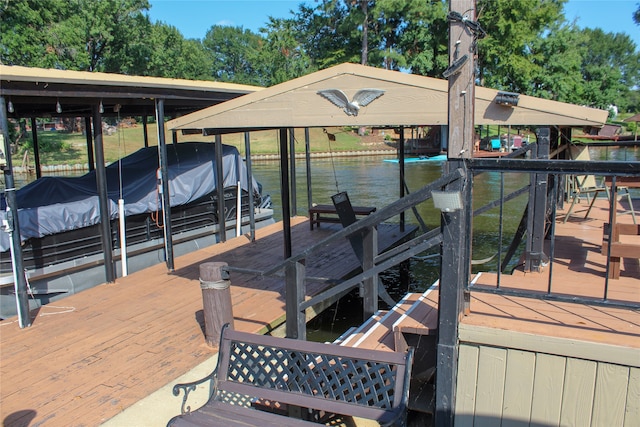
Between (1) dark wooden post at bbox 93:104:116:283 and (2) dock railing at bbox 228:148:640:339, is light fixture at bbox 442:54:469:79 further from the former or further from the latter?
(1) dark wooden post at bbox 93:104:116:283

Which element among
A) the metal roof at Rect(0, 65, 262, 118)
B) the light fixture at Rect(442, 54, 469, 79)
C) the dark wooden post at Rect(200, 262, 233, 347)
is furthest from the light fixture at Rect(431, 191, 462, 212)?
the metal roof at Rect(0, 65, 262, 118)

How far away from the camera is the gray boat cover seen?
685 cm

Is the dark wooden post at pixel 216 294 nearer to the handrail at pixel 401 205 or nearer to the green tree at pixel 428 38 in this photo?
the handrail at pixel 401 205

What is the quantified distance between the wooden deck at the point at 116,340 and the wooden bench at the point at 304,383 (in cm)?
103

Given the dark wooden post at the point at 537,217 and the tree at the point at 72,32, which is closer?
the dark wooden post at the point at 537,217

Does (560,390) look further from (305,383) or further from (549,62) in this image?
(549,62)

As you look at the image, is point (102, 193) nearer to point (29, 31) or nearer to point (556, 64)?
point (29, 31)

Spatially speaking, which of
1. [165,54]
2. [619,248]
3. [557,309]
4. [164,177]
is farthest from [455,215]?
[165,54]

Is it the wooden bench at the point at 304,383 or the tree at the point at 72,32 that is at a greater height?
the tree at the point at 72,32

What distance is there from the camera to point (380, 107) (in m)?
3.89

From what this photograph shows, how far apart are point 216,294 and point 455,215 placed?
8.63 feet

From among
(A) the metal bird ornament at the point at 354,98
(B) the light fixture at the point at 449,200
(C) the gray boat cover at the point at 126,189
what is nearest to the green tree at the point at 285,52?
(C) the gray boat cover at the point at 126,189

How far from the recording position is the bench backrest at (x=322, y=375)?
3.01 m

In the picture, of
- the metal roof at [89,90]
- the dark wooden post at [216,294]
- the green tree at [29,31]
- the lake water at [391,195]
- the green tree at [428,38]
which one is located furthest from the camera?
the green tree at [428,38]
